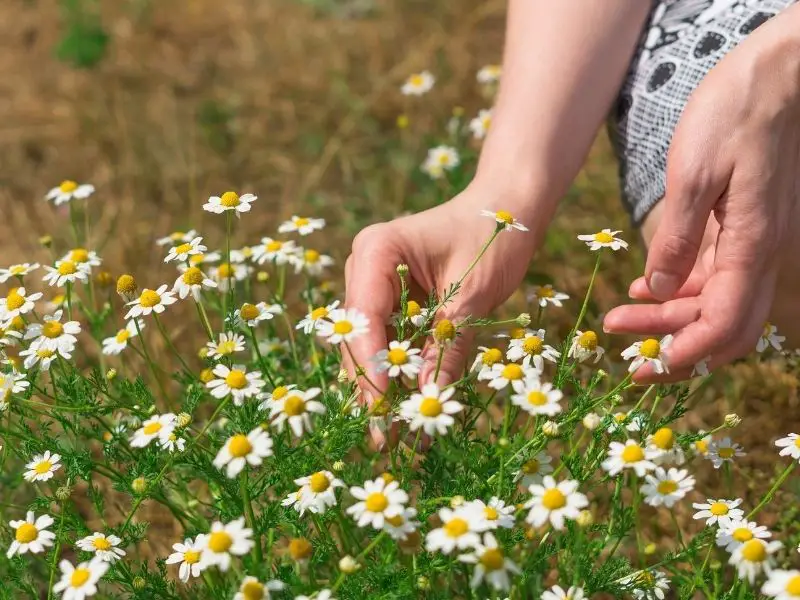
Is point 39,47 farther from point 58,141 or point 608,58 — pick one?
point 608,58

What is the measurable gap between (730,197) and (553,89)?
684 mm

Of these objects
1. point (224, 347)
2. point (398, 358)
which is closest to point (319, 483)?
point (398, 358)

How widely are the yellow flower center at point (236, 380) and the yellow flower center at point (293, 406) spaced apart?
136 mm

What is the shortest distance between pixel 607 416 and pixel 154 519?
1.26m

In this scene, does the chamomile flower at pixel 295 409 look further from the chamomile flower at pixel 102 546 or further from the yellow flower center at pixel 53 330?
the yellow flower center at pixel 53 330

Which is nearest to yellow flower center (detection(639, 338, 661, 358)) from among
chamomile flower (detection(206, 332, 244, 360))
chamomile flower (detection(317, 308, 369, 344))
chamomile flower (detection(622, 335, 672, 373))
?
chamomile flower (detection(622, 335, 672, 373))

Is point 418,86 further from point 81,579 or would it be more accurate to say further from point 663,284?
point 81,579

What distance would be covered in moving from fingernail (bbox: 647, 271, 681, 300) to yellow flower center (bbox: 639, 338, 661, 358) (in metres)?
0.24

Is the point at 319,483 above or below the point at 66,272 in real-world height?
below

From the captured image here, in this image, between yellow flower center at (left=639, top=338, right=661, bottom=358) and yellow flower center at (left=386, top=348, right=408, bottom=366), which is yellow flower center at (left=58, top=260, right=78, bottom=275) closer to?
yellow flower center at (left=386, top=348, right=408, bottom=366)

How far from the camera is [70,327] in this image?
169 cm

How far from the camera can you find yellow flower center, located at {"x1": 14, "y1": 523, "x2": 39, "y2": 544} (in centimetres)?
149

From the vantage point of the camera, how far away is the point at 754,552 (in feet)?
4.43

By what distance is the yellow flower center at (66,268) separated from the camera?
1.85 m
